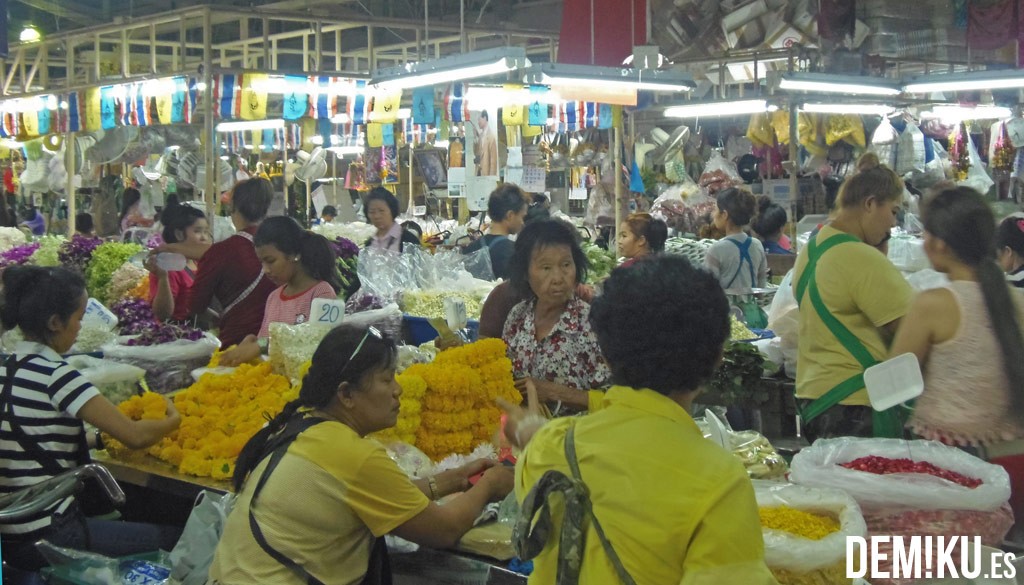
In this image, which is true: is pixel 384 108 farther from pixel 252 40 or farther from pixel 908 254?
pixel 908 254

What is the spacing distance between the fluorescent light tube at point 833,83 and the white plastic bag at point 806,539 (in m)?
5.03

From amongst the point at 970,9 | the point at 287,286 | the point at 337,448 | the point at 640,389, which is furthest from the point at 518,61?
the point at 970,9

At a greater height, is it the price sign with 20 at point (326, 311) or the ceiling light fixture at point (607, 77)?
the ceiling light fixture at point (607, 77)

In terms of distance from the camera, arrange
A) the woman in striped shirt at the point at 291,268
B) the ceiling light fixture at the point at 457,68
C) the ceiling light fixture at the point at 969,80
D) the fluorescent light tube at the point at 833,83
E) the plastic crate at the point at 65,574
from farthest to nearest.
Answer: the ceiling light fixture at the point at 969,80
the fluorescent light tube at the point at 833,83
the ceiling light fixture at the point at 457,68
the woman in striped shirt at the point at 291,268
the plastic crate at the point at 65,574

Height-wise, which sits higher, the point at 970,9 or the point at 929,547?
the point at 970,9

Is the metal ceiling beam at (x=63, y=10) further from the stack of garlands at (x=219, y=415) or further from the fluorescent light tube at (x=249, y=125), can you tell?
the stack of garlands at (x=219, y=415)

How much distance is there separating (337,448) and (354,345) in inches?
13.3

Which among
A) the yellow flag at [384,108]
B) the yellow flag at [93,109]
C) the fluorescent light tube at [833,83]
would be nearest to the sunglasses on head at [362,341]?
the fluorescent light tube at [833,83]

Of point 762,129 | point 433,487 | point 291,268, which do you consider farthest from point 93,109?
point 433,487

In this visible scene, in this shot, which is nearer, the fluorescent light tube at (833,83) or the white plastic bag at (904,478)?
the white plastic bag at (904,478)

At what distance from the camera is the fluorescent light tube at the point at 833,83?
7.31m

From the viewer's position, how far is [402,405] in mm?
3738

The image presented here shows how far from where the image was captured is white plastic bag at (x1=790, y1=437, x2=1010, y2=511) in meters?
2.74

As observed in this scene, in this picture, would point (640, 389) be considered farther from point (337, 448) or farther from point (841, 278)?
point (841, 278)
